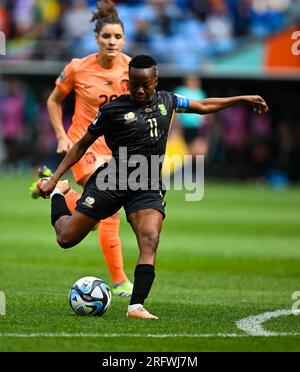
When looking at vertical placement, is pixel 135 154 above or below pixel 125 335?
above

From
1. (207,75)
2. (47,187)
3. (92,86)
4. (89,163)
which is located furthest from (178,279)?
(207,75)

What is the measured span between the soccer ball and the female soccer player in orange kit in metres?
1.72

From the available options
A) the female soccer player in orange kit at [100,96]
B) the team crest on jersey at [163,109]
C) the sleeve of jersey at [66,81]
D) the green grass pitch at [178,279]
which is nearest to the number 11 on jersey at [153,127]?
the team crest on jersey at [163,109]

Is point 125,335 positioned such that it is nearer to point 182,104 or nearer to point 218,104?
point 182,104

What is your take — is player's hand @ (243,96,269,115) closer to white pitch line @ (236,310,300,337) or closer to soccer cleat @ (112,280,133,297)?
white pitch line @ (236,310,300,337)

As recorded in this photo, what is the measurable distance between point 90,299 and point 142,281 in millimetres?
516

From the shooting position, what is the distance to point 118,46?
34.7 feet

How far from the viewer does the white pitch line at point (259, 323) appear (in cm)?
793

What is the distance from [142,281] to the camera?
8.58 metres

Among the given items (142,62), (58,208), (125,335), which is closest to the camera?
(125,335)

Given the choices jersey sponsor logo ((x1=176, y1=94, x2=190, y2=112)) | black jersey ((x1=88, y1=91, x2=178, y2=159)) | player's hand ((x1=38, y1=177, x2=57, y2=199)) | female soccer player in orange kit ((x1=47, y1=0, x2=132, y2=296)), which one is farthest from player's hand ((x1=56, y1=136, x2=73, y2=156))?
jersey sponsor logo ((x1=176, y1=94, x2=190, y2=112))

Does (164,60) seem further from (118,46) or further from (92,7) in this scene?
(118,46)

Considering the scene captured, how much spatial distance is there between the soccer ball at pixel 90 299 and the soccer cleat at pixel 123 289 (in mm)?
1700
